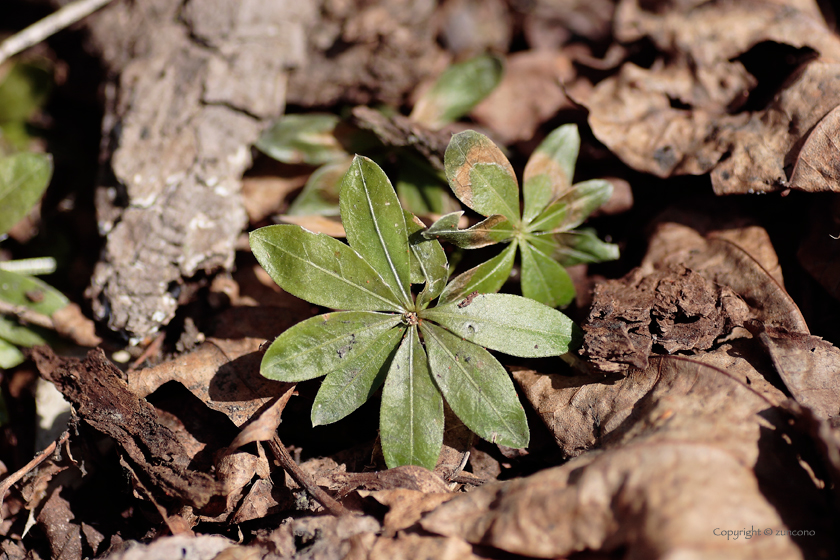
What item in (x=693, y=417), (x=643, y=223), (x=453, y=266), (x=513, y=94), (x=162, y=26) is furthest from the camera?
(x=513, y=94)

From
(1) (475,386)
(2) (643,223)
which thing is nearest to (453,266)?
(1) (475,386)

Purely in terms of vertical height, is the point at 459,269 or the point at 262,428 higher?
the point at 459,269

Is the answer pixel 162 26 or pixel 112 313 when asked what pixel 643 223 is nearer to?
pixel 112 313

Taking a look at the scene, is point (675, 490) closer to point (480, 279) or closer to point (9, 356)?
point (480, 279)

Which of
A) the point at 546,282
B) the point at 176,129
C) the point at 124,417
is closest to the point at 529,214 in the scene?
the point at 546,282

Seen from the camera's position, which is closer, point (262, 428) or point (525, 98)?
point (262, 428)

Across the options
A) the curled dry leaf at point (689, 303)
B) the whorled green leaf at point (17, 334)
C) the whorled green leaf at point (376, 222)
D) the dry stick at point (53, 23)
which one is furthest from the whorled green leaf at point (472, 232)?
the dry stick at point (53, 23)
